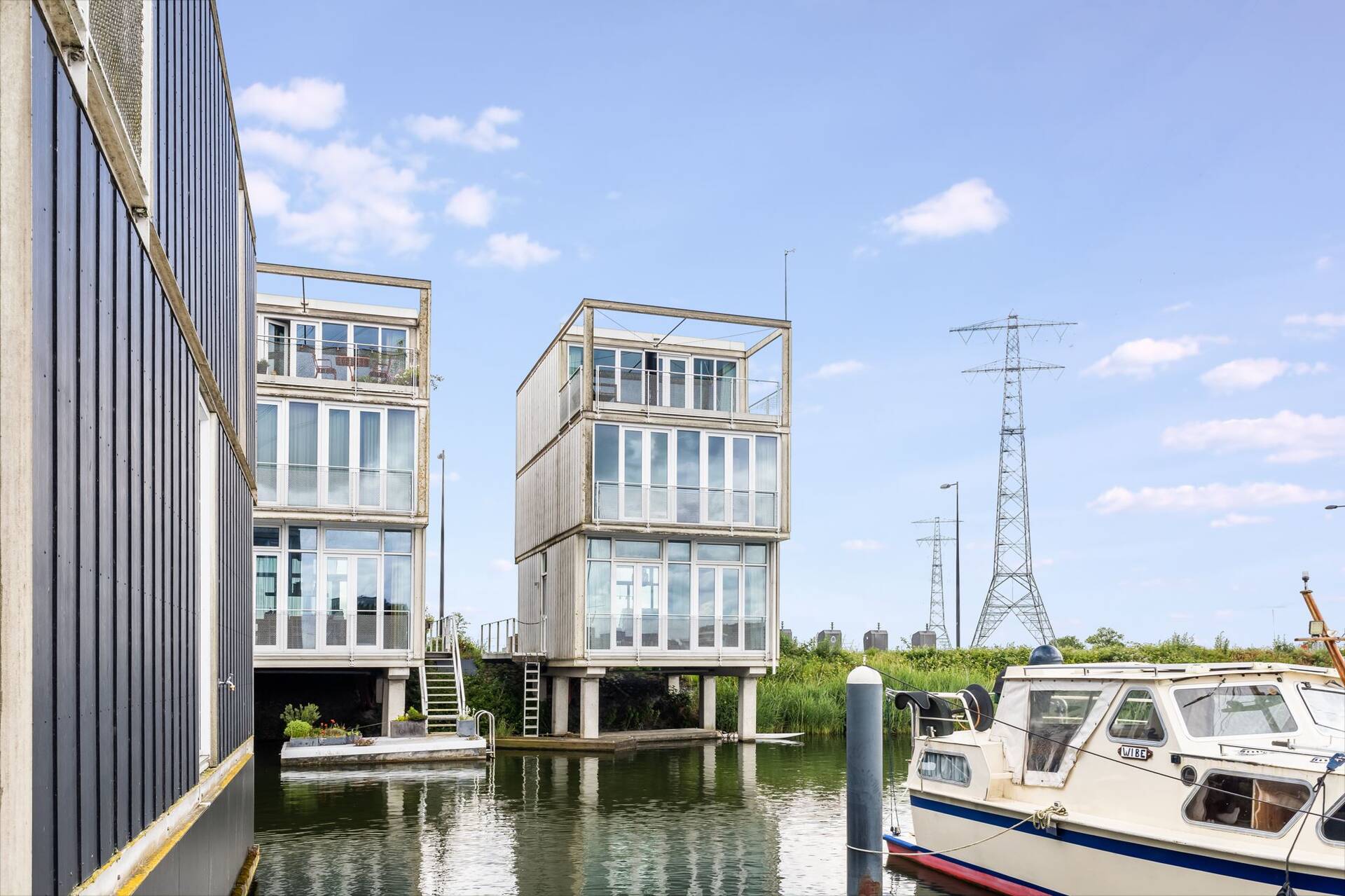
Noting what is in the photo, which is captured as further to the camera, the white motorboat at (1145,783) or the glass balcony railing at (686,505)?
the glass balcony railing at (686,505)

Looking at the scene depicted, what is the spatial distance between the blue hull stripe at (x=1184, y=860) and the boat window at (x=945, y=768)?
57cm

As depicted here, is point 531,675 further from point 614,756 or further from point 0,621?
point 0,621

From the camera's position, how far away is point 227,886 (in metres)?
11.8

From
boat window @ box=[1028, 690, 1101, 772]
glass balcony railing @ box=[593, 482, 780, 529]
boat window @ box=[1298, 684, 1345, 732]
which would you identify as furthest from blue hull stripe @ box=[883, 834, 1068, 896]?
glass balcony railing @ box=[593, 482, 780, 529]

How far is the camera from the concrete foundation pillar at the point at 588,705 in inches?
1242

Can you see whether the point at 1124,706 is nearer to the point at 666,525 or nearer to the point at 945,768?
the point at 945,768

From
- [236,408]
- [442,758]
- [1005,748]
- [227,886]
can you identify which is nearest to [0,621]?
[227,886]

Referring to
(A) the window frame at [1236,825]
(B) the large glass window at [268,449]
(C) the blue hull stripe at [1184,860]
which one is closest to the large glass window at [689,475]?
(B) the large glass window at [268,449]

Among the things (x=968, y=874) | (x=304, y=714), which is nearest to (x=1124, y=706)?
(x=968, y=874)

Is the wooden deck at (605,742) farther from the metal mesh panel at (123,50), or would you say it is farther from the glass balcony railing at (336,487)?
the metal mesh panel at (123,50)

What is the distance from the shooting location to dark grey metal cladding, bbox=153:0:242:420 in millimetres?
8523

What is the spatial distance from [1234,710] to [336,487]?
21.8 meters

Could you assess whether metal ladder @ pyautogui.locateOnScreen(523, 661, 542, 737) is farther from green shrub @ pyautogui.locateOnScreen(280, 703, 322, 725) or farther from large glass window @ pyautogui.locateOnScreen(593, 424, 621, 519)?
green shrub @ pyautogui.locateOnScreen(280, 703, 322, 725)

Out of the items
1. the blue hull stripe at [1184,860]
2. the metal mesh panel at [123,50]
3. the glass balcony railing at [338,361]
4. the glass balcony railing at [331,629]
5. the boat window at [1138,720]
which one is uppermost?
the glass balcony railing at [338,361]
